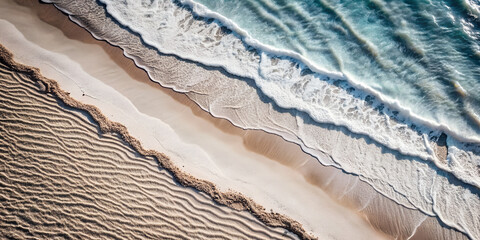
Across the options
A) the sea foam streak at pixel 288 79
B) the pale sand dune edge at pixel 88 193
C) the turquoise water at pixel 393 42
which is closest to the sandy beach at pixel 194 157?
the pale sand dune edge at pixel 88 193

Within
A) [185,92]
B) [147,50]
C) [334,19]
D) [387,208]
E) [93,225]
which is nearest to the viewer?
[93,225]

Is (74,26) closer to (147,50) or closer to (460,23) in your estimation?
(147,50)

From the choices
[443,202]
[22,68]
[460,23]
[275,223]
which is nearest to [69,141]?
[22,68]

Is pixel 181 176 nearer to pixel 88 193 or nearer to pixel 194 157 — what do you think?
pixel 194 157

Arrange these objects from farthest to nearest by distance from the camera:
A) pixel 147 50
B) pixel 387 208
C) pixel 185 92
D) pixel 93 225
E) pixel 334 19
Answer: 1. pixel 334 19
2. pixel 147 50
3. pixel 185 92
4. pixel 387 208
5. pixel 93 225

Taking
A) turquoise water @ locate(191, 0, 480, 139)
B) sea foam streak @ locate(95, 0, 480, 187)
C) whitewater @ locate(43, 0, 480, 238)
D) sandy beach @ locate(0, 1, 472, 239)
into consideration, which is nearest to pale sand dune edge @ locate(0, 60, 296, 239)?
sandy beach @ locate(0, 1, 472, 239)

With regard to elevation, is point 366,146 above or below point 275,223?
above

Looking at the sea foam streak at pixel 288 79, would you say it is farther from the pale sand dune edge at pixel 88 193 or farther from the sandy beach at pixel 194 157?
the pale sand dune edge at pixel 88 193
